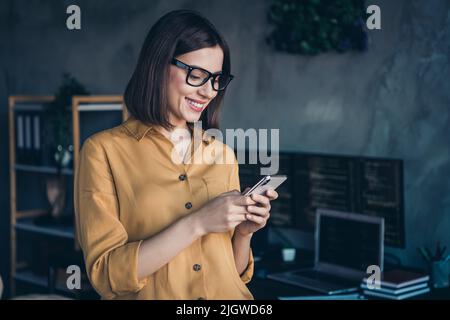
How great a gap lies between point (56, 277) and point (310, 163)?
167 cm

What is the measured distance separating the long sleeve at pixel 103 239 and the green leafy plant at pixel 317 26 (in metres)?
2.03

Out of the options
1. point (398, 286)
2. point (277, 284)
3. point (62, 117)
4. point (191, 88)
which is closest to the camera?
point (191, 88)

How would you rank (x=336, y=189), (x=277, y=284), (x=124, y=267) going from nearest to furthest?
(x=124, y=267)
(x=277, y=284)
(x=336, y=189)

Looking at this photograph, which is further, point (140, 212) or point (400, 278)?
point (400, 278)

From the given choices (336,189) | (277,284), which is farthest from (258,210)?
(336,189)

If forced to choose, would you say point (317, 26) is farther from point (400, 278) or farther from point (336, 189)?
point (400, 278)

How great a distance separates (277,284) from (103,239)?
172 cm

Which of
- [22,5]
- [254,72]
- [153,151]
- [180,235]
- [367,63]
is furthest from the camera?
[22,5]

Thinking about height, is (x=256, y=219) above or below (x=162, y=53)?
below

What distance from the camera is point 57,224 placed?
4.20 metres

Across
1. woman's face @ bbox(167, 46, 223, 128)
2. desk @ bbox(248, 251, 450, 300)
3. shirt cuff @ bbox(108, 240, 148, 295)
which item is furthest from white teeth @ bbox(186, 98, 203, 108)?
desk @ bbox(248, 251, 450, 300)

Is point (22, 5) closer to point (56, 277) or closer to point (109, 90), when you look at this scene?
point (109, 90)

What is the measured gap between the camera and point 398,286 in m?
2.65
